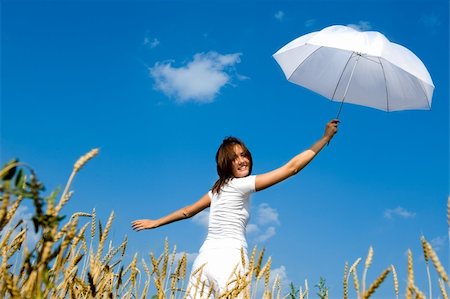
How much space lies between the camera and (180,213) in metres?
5.08

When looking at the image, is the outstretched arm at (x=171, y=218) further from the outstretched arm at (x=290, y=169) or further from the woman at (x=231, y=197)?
the outstretched arm at (x=290, y=169)

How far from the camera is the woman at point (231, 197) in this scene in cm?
417

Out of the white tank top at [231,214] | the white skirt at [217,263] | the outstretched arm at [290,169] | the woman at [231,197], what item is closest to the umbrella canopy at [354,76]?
the outstretched arm at [290,169]

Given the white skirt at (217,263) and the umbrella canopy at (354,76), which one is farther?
the umbrella canopy at (354,76)

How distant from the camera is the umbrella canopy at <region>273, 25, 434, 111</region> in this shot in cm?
646

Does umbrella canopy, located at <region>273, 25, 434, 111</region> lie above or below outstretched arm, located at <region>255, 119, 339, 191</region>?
above

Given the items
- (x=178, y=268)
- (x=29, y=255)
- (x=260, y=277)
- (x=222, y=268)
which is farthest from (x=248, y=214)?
(x=29, y=255)

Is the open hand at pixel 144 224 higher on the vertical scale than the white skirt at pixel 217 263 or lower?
higher

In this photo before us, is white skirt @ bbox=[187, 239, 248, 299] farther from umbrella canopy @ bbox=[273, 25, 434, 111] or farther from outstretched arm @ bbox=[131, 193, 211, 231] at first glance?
umbrella canopy @ bbox=[273, 25, 434, 111]

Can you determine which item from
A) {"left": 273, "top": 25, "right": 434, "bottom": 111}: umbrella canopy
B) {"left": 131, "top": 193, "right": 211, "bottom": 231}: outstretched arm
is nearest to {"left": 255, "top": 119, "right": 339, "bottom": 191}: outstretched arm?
{"left": 131, "top": 193, "right": 211, "bottom": 231}: outstretched arm

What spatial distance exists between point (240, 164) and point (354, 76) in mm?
2715

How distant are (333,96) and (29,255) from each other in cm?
586

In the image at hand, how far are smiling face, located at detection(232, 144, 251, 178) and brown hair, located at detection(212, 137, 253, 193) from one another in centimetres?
2

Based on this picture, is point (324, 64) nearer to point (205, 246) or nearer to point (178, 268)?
point (205, 246)
